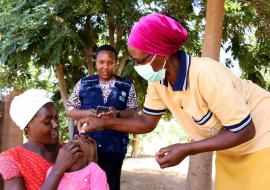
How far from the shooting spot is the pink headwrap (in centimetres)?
214

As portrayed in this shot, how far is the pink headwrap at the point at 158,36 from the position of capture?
214 centimetres

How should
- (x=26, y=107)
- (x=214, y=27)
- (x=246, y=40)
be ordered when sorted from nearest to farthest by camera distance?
(x=26, y=107) → (x=214, y=27) → (x=246, y=40)

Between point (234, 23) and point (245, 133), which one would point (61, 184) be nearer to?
point (245, 133)

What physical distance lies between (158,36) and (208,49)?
233cm

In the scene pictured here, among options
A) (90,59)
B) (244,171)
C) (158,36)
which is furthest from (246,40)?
(158,36)

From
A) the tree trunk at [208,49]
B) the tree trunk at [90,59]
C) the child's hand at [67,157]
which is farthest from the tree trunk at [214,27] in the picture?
the tree trunk at [90,59]

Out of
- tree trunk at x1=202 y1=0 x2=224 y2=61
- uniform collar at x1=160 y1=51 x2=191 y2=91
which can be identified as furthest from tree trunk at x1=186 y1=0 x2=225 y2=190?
uniform collar at x1=160 y1=51 x2=191 y2=91

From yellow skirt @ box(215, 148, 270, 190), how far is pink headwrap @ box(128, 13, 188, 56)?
78 cm

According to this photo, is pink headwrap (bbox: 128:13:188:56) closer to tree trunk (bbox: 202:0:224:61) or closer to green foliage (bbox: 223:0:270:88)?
tree trunk (bbox: 202:0:224:61)

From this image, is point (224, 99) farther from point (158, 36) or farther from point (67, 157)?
point (67, 157)

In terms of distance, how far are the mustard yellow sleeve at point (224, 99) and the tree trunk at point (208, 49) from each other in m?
2.21

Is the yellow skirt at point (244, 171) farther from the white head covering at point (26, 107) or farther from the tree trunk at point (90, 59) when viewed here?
the tree trunk at point (90, 59)

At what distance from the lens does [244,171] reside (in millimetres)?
2441

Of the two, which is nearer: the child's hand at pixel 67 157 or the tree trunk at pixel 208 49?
the child's hand at pixel 67 157
